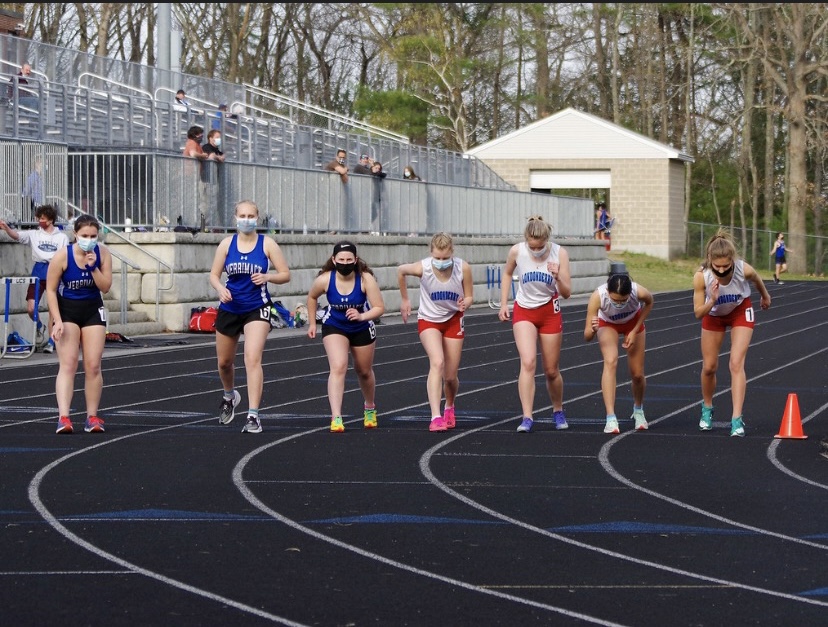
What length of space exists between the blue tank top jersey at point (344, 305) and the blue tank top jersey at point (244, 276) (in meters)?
0.56

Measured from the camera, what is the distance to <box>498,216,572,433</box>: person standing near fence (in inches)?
492

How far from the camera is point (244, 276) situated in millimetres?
12312

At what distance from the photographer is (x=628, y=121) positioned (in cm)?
7456

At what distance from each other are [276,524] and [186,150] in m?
18.4

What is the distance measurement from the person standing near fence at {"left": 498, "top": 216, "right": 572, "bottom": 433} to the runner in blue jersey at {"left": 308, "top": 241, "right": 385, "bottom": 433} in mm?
1106

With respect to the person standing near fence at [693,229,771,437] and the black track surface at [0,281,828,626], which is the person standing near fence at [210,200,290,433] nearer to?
the black track surface at [0,281,828,626]

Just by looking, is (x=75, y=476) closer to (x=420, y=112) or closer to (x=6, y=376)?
(x=6, y=376)

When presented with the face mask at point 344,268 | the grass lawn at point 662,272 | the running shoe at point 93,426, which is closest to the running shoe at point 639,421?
the face mask at point 344,268

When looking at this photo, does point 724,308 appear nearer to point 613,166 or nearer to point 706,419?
point 706,419

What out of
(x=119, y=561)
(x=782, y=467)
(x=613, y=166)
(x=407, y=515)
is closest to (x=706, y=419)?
(x=782, y=467)

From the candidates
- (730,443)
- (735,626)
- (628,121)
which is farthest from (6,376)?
(628,121)

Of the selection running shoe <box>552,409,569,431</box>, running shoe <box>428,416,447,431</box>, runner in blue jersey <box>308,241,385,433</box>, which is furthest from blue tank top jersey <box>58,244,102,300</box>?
running shoe <box>552,409,569,431</box>

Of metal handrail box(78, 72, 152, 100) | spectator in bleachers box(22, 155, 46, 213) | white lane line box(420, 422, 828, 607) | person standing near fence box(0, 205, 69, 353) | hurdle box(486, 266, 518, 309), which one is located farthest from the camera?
hurdle box(486, 266, 518, 309)

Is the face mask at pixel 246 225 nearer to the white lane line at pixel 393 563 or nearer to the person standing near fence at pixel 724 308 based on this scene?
the white lane line at pixel 393 563
